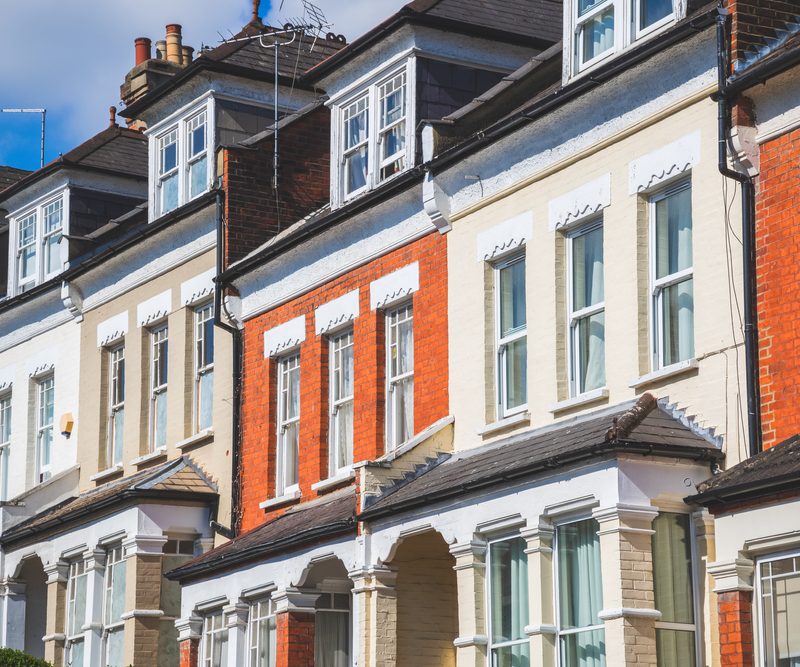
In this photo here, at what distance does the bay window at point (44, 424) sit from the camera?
3100 centimetres

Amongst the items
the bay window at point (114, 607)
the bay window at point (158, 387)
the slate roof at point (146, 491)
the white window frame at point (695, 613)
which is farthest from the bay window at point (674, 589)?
the bay window at point (158, 387)

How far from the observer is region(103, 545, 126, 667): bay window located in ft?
84.2

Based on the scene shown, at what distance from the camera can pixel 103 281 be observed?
29672 millimetres

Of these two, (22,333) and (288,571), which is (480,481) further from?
(22,333)

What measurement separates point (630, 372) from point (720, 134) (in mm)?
2642

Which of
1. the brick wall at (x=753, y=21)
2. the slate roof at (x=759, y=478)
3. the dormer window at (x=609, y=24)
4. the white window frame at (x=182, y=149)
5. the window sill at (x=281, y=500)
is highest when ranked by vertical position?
the white window frame at (x=182, y=149)

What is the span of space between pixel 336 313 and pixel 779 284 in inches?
331

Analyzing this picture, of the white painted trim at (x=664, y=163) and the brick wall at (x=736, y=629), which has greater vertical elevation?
the white painted trim at (x=664, y=163)

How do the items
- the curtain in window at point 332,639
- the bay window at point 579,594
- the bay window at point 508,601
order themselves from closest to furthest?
the bay window at point 579,594 → the bay window at point 508,601 → the curtain in window at point 332,639

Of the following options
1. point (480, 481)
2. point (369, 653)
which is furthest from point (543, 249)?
point (369, 653)

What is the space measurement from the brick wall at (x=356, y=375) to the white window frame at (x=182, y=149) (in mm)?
3395

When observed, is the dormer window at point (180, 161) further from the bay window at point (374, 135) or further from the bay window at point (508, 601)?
the bay window at point (508, 601)

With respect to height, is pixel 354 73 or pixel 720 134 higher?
pixel 354 73

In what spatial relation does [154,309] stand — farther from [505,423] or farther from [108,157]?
[505,423]
